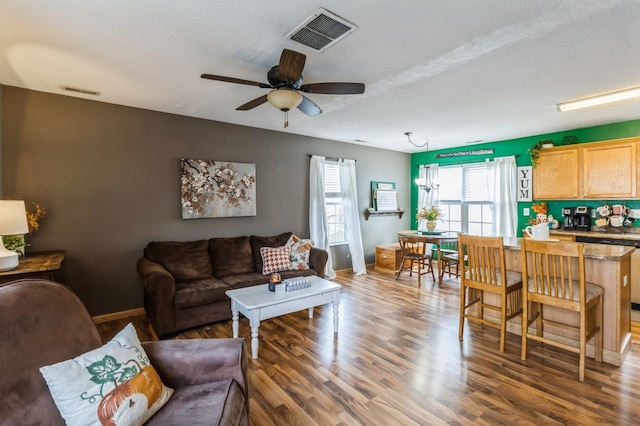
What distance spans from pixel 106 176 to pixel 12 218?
127cm

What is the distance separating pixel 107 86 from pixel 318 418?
351 centimetres

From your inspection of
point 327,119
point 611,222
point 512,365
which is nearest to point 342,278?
point 327,119

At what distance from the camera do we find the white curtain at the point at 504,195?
5.67 m

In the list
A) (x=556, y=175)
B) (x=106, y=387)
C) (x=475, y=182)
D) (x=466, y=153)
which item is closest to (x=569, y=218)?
(x=556, y=175)

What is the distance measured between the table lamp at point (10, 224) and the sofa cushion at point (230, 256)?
195cm

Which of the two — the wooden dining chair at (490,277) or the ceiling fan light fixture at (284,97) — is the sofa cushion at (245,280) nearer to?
the ceiling fan light fixture at (284,97)

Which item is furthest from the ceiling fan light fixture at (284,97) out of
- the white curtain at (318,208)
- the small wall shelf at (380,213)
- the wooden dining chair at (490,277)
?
the small wall shelf at (380,213)

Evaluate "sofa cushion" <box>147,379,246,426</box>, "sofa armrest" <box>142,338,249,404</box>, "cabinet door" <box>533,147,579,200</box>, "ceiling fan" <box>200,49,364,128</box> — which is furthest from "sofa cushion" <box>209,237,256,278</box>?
"cabinet door" <box>533,147,579,200</box>

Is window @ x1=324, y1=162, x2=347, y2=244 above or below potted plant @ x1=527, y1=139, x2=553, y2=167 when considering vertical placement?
below

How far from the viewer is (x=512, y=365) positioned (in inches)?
105

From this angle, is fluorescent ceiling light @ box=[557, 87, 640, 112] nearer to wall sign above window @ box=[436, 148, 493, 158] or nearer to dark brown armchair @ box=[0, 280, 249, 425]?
wall sign above window @ box=[436, 148, 493, 158]

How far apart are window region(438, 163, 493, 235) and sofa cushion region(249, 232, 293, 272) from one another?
3746 mm

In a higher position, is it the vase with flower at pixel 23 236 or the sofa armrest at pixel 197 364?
the vase with flower at pixel 23 236

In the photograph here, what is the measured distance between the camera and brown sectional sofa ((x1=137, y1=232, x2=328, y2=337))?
10.7 feet
